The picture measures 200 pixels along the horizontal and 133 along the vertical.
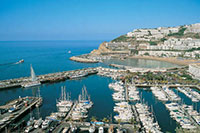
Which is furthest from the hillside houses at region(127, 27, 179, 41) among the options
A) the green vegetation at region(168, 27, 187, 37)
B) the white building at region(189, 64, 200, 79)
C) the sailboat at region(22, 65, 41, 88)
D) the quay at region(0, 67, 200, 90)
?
the sailboat at region(22, 65, 41, 88)

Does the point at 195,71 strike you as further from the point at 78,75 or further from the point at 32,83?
the point at 32,83

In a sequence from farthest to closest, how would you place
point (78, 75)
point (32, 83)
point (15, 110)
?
point (78, 75), point (32, 83), point (15, 110)

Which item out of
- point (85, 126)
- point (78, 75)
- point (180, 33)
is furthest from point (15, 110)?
point (180, 33)

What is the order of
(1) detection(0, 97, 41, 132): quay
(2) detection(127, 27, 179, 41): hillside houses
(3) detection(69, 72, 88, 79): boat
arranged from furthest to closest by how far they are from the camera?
(2) detection(127, 27, 179, 41): hillside houses → (3) detection(69, 72, 88, 79): boat → (1) detection(0, 97, 41, 132): quay

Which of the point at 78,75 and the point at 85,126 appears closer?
the point at 85,126

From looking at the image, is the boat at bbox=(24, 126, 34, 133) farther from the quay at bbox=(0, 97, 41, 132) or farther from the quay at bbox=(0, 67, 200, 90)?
the quay at bbox=(0, 67, 200, 90)

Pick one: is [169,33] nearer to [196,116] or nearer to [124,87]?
[124,87]

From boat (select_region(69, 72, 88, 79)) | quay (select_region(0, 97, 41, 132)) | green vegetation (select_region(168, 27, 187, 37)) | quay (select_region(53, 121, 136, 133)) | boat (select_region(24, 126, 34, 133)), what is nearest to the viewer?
boat (select_region(24, 126, 34, 133))

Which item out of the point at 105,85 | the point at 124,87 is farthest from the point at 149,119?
the point at 105,85
